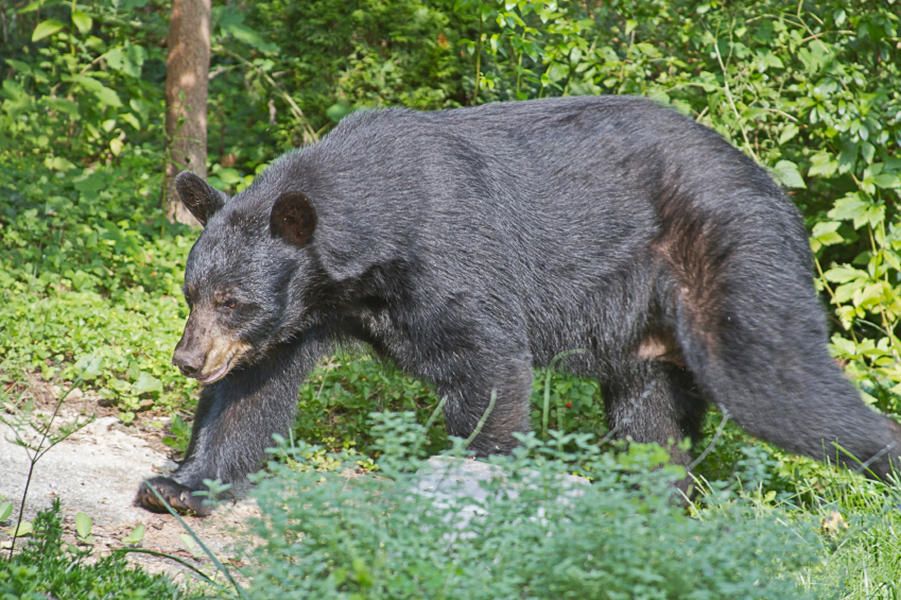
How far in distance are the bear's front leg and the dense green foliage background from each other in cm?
52

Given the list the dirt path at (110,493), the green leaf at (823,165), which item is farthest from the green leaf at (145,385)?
the green leaf at (823,165)

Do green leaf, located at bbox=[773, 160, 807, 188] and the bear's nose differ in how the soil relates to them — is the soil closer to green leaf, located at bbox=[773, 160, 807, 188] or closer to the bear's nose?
the bear's nose

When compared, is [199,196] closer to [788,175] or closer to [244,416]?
[244,416]

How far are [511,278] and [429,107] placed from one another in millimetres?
5236

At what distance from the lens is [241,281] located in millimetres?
5457

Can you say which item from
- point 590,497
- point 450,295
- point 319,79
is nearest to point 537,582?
point 590,497

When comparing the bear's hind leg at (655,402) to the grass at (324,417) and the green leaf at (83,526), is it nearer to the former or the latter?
the grass at (324,417)

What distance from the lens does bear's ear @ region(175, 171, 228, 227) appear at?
5.71 m

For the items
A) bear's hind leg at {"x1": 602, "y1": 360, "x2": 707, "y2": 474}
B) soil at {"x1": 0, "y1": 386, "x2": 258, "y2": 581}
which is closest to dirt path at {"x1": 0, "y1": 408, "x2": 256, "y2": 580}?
soil at {"x1": 0, "y1": 386, "x2": 258, "y2": 581}

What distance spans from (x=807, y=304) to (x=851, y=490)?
0.87 m

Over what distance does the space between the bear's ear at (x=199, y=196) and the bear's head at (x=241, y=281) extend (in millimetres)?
215

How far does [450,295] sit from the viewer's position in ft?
17.6

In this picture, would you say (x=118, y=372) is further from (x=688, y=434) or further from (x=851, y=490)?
(x=851, y=490)

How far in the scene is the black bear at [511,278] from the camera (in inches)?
214
